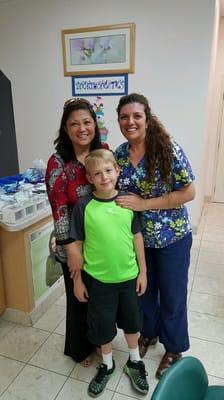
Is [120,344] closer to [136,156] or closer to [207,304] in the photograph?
[207,304]

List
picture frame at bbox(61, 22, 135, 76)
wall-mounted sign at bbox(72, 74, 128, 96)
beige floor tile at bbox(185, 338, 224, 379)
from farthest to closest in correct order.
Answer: wall-mounted sign at bbox(72, 74, 128, 96)
picture frame at bbox(61, 22, 135, 76)
beige floor tile at bbox(185, 338, 224, 379)

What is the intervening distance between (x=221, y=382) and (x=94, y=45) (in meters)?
3.11

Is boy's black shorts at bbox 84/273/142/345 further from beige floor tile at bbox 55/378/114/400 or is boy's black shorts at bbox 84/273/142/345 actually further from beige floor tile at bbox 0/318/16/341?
beige floor tile at bbox 0/318/16/341

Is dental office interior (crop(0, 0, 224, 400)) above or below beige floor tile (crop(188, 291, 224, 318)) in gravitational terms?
above

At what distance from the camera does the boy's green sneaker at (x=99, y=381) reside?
149cm

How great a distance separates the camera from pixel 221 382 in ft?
5.09

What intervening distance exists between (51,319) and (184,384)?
1.46 meters

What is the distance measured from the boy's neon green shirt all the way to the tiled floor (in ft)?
2.25

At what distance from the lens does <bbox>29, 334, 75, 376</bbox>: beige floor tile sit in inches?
65.3

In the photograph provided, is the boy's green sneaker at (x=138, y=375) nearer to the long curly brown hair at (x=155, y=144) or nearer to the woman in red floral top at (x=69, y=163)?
the woman in red floral top at (x=69, y=163)

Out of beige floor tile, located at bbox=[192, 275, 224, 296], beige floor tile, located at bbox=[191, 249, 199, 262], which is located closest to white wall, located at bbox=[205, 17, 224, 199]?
beige floor tile, located at bbox=[191, 249, 199, 262]

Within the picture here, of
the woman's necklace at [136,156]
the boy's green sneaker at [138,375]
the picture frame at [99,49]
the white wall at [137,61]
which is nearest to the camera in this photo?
→ the woman's necklace at [136,156]

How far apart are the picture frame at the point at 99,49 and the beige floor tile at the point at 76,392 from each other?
2801 millimetres

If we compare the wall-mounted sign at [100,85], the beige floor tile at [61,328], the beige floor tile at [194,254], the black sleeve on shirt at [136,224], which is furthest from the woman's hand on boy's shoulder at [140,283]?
the wall-mounted sign at [100,85]
